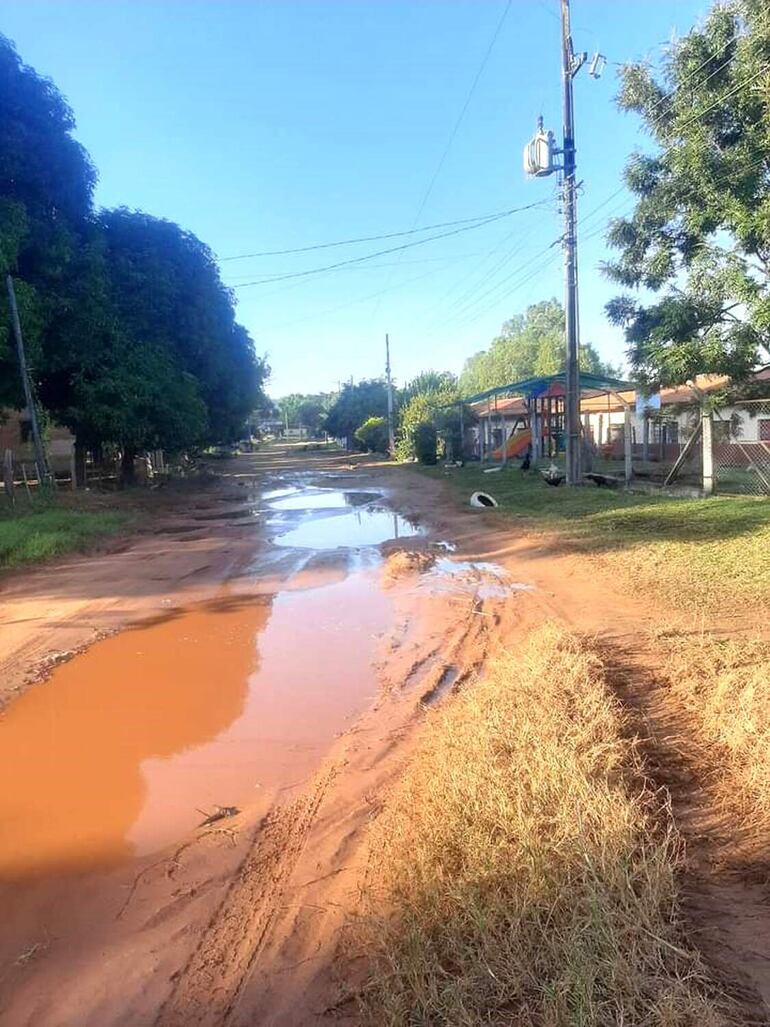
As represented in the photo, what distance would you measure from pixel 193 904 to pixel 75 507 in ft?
54.9

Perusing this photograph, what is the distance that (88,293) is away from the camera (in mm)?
19359

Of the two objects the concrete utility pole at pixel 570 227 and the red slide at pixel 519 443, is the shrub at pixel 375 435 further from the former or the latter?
the concrete utility pole at pixel 570 227

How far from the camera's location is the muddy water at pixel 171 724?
158 inches

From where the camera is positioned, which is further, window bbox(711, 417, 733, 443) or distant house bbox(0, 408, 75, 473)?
distant house bbox(0, 408, 75, 473)

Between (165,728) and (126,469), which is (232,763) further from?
(126,469)

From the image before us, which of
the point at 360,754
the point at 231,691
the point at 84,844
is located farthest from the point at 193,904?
the point at 231,691

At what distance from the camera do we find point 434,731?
4723 millimetres

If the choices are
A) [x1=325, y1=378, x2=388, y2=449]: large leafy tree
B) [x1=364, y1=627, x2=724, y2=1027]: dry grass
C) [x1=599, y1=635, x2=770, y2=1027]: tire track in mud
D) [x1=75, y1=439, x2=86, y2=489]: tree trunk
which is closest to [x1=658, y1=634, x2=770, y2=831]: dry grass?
[x1=599, y1=635, x2=770, y2=1027]: tire track in mud

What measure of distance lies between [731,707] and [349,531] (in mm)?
11570

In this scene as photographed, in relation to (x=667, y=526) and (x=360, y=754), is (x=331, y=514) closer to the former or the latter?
(x=667, y=526)

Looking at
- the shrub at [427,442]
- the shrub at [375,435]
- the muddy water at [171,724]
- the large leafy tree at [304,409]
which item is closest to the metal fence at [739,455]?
the muddy water at [171,724]

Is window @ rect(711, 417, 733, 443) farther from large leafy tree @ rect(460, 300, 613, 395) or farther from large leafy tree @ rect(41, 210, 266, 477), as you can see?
large leafy tree @ rect(460, 300, 613, 395)

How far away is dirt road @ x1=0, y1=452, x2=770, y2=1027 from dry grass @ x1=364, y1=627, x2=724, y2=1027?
20cm

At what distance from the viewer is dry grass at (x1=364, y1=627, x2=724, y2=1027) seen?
2.24 metres
